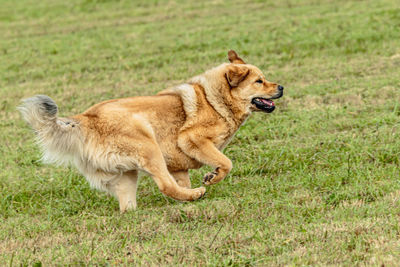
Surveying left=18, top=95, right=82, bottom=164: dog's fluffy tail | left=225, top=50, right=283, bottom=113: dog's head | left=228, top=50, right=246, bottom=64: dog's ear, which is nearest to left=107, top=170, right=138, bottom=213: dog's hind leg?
left=18, top=95, right=82, bottom=164: dog's fluffy tail

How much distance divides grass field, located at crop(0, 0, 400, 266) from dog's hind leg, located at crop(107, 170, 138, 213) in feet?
0.68

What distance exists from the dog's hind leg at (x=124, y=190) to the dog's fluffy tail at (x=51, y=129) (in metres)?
0.58

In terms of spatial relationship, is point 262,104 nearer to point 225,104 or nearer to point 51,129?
point 225,104

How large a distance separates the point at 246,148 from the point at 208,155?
5.38ft

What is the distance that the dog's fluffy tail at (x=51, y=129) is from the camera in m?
5.75

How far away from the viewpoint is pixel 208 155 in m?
6.48

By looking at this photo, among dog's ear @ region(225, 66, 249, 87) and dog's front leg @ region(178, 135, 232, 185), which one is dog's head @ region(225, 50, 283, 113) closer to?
dog's ear @ region(225, 66, 249, 87)

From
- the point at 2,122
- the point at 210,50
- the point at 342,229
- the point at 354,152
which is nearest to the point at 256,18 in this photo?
the point at 210,50

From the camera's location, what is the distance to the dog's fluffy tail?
575 centimetres

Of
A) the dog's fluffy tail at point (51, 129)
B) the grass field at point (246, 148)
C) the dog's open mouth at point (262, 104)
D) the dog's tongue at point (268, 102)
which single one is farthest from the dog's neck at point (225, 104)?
the dog's fluffy tail at point (51, 129)

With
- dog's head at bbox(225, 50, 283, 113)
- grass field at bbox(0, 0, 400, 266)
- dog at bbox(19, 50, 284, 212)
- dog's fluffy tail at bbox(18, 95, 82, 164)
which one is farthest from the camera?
dog's head at bbox(225, 50, 283, 113)

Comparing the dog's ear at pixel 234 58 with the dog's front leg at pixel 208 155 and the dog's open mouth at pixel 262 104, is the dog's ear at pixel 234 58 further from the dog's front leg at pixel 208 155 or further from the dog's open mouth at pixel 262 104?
the dog's front leg at pixel 208 155

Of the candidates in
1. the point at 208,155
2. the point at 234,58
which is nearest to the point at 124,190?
the point at 208,155

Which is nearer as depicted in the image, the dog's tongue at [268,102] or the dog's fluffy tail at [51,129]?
the dog's fluffy tail at [51,129]
